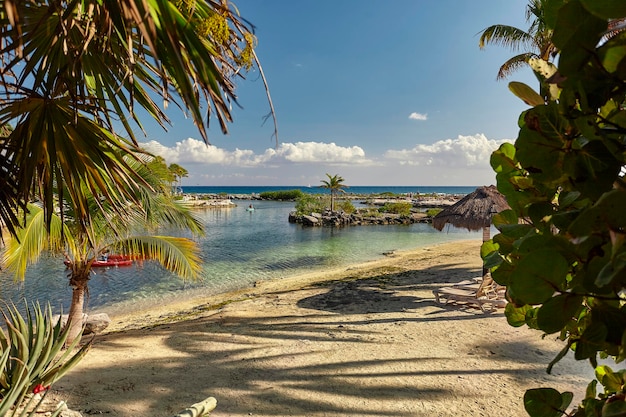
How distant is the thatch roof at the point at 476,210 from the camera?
11250 mm

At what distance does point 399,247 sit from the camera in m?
22.8

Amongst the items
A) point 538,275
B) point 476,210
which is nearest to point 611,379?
point 538,275

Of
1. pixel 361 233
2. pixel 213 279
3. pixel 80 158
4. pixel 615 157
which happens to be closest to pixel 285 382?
pixel 80 158

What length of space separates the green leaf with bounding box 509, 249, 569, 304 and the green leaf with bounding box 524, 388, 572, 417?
313 millimetres

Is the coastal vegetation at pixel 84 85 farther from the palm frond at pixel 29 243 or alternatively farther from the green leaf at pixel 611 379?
the palm frond at pixel 29 243

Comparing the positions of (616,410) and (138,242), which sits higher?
(616,410)

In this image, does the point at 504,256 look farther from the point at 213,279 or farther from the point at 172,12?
the point at 213,279

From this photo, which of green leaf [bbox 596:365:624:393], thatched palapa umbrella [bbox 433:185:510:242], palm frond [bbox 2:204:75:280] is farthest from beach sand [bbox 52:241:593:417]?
thatched palapa umbrella [bbox 433:185:510:242]

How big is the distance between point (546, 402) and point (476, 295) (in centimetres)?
817

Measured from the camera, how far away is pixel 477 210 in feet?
38.1

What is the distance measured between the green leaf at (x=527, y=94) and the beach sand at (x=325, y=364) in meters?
2.44

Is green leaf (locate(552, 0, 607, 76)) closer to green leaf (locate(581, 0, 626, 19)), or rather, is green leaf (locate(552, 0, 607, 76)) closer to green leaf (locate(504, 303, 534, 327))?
green leaf (locate(581, 0, 626, 19))

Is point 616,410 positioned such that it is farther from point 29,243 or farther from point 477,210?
point 477,210

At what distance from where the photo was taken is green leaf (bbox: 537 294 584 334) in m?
0.49
